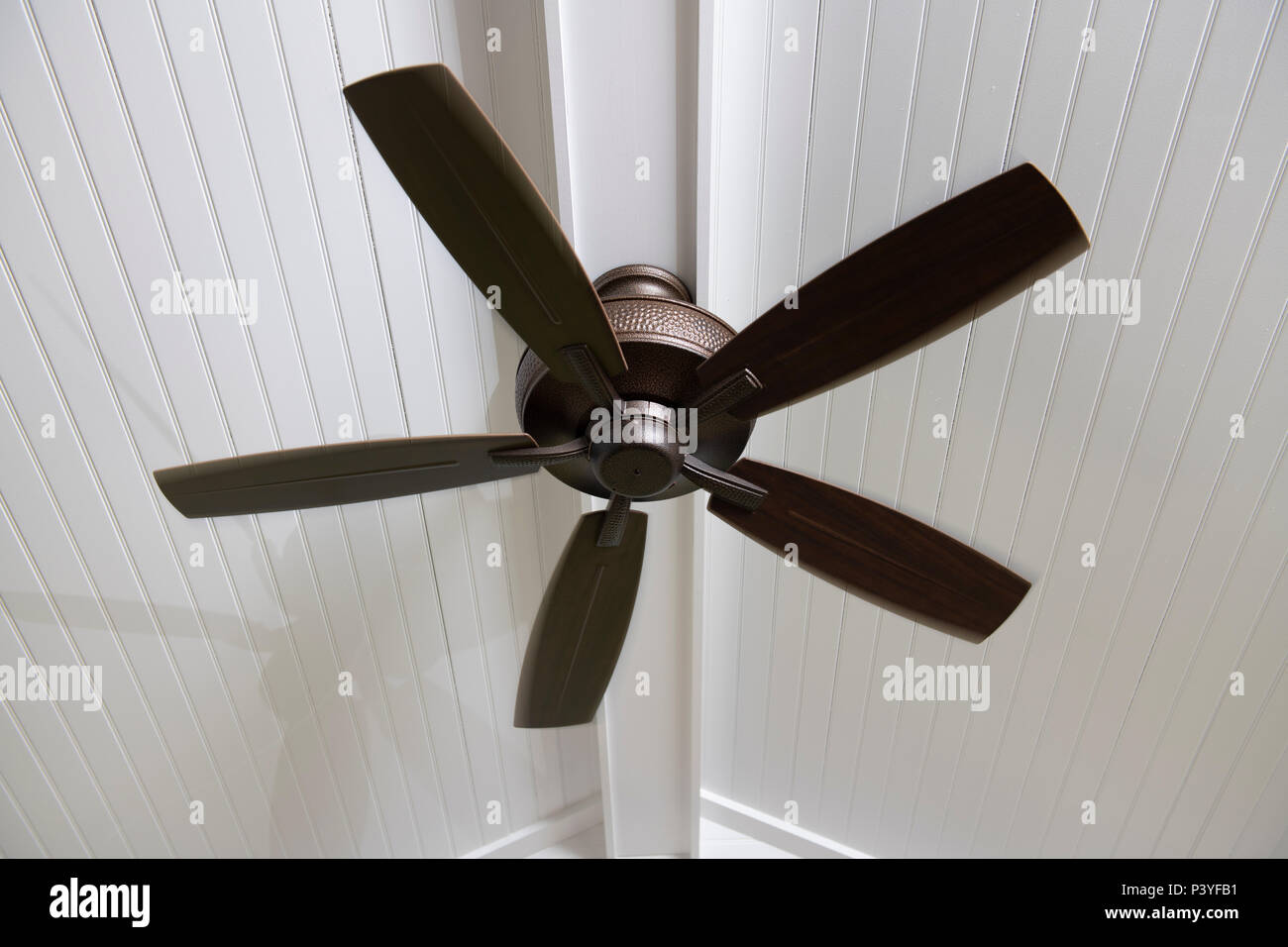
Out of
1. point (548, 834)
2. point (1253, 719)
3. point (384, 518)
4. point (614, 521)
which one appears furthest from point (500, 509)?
point (1253, 719)

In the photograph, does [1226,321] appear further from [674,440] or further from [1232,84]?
[674,440]

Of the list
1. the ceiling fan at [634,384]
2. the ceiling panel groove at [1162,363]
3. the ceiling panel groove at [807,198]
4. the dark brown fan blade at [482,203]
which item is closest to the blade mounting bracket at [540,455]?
the ceiling fan at [634,384]

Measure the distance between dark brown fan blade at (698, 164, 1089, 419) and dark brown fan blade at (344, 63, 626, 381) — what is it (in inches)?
8.1

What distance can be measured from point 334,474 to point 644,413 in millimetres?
424

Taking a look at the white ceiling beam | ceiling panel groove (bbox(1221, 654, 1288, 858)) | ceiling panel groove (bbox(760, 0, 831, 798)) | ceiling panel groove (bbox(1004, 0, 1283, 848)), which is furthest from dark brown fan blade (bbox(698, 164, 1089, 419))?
ceiling panel groove (bbox(1221, 654, 1288, 858))

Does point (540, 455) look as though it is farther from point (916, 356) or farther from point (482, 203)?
point (916, 356)

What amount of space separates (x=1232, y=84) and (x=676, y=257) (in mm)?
986

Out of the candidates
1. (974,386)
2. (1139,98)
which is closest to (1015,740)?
(974,386)

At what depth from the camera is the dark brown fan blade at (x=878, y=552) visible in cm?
108

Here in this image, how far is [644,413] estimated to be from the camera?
106 centimetres

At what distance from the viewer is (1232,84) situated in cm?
131

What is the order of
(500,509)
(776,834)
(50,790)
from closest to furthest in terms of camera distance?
(500,509) < (50,790) < (776,834)

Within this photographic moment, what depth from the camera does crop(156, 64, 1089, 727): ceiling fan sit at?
2.53 ft

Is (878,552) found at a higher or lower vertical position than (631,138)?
lower
